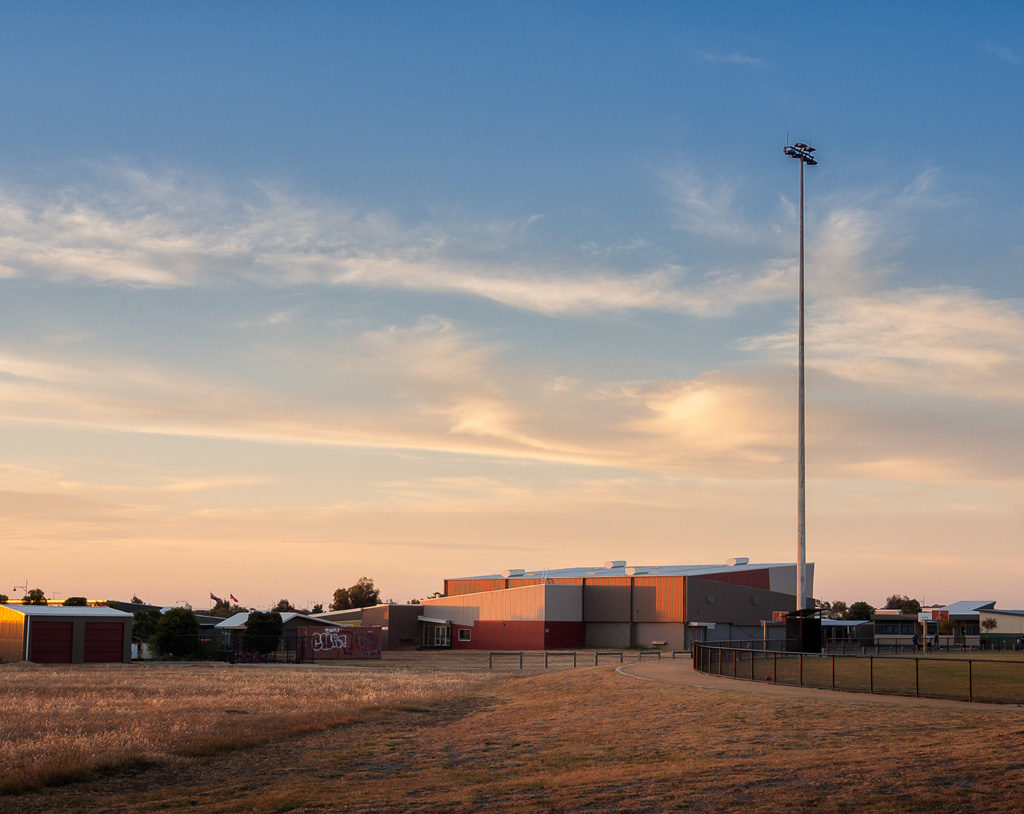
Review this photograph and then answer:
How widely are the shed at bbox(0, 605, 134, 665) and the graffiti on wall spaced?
12.2 m

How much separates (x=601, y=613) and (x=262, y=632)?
3219 centimetres

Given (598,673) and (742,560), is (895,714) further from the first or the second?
(742,560)

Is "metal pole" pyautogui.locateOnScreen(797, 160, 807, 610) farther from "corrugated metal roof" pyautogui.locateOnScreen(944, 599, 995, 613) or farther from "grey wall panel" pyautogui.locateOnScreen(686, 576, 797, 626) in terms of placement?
"corrugated metal roof" pyautogui.locateOnScreen(944, 599, 995, 613)

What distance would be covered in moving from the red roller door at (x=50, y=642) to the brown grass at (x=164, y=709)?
1341 centimetres

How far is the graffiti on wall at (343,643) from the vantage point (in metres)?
76.1

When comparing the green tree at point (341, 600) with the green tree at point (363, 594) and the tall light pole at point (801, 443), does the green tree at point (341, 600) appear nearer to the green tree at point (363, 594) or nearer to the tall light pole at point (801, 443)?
the green tree at point (363, 594)

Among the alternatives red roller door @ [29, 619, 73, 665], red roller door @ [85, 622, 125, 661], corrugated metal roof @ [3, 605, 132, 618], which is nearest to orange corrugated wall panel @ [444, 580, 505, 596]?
corrugated metal roof @ [3, 605, 132, 618]

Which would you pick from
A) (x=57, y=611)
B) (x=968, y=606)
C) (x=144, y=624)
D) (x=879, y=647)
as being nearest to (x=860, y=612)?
(x=968, y=606)

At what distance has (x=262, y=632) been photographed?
74688 millimetres

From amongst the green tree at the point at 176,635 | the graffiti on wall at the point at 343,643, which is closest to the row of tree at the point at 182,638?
the green tree at the point at 176,635

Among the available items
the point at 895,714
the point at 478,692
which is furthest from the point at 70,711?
the point at 895,714

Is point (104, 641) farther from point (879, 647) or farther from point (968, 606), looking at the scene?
point (968, 606)

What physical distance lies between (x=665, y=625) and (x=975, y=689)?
2259 inches

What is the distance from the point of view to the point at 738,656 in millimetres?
37500
